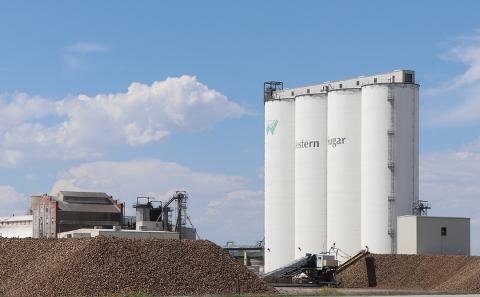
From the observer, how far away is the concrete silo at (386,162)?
8300 cm

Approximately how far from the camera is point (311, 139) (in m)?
90.2

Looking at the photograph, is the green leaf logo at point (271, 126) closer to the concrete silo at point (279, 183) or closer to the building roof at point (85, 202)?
the concrete silo at point (279, 183)

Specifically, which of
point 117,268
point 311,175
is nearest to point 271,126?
point 311,175

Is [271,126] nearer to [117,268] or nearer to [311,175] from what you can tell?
[311,175]

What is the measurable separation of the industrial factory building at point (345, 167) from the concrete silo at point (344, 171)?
0.10 m

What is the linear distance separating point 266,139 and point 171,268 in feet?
141

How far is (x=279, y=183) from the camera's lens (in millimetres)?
94938

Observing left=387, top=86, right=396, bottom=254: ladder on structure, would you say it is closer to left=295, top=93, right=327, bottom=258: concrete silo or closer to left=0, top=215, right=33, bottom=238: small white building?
left=295, top=93, right=327, bottom=258: concrete silo

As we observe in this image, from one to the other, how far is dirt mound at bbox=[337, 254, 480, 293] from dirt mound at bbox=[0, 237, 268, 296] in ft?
73.0

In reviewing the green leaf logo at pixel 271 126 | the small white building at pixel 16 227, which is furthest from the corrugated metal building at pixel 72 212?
the green leaf logo at pixel 271 126

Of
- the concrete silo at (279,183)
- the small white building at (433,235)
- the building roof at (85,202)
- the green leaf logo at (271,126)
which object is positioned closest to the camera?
the small white building at (433,235)

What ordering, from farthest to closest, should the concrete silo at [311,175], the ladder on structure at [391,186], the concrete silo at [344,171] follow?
the concrete silo at [311,175]
the concrete silo at [344,171]
the ladder on structure at [391,186]

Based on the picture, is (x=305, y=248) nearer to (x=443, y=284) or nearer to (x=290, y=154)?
A: (x=290, y=154)

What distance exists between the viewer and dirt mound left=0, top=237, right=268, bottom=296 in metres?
52.2
